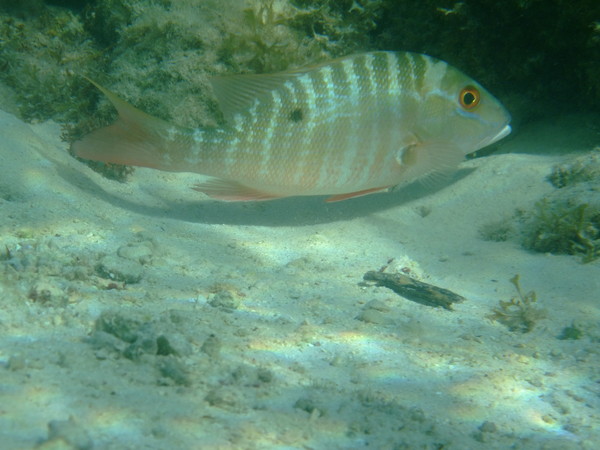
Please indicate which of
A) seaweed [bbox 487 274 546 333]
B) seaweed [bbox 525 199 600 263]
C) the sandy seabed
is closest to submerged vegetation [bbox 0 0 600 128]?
the sandy seabed

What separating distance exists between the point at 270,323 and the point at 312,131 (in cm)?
219

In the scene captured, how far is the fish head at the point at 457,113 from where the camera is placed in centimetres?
458

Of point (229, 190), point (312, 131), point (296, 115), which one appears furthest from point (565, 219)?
point (229, 190)

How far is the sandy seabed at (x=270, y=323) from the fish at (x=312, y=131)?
73 cm

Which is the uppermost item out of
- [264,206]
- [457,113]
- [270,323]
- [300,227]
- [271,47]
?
[271,47]

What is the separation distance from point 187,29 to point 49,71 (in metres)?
2.33

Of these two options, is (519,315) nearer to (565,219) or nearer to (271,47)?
(565,219)

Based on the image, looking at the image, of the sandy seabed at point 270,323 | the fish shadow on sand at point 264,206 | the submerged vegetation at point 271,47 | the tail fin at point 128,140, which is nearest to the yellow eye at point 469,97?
the fish shadow on sand at point 264,206

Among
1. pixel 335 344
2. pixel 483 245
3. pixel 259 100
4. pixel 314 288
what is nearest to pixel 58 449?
pixel 335 344

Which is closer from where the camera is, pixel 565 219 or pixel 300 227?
pixel 565 219

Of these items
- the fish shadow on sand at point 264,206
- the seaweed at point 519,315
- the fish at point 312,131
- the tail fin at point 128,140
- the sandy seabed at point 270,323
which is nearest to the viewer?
the sandy seabed at point 270,323

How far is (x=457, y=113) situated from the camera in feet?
15.4

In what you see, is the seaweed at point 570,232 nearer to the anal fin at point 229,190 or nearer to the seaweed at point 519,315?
the seaweed at point 519,315

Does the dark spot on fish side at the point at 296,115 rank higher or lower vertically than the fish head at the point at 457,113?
lower
